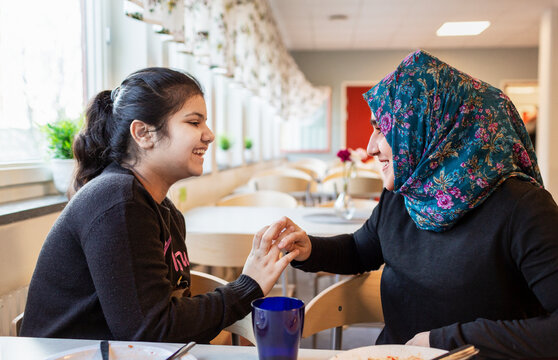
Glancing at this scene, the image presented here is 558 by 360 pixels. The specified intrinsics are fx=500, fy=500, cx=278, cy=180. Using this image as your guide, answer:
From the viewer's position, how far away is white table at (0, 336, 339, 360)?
799 millimetres

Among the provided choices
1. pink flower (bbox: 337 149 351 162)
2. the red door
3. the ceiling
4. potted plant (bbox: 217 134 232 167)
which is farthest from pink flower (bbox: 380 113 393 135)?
the red door

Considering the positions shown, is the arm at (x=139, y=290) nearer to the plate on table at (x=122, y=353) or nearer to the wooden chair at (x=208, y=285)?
the plate on table at (x=122, y=353)

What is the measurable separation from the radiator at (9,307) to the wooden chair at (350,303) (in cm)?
87

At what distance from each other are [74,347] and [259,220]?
1.56m

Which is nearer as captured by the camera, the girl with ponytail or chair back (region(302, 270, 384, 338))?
the girl with ponytail

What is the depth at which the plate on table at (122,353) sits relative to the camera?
29.3 inches

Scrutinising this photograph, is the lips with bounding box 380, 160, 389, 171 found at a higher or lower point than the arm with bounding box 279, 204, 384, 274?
higher

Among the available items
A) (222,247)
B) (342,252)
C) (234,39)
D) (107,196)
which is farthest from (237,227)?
(234,39)

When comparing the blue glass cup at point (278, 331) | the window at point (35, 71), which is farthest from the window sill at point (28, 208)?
the blue glass cup at point (278, 331)

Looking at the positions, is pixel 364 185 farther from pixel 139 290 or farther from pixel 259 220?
pixel 139 290

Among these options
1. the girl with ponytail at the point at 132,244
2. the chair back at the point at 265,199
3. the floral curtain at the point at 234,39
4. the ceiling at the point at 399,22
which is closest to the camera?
the girl with ponytail at the point at 132,244

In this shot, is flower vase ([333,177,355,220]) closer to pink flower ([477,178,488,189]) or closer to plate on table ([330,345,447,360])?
pink flower ([477,178,488,189])

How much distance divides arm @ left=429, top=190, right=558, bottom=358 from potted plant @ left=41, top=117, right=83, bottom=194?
58.2 inches

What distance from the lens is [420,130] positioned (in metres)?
1.08
